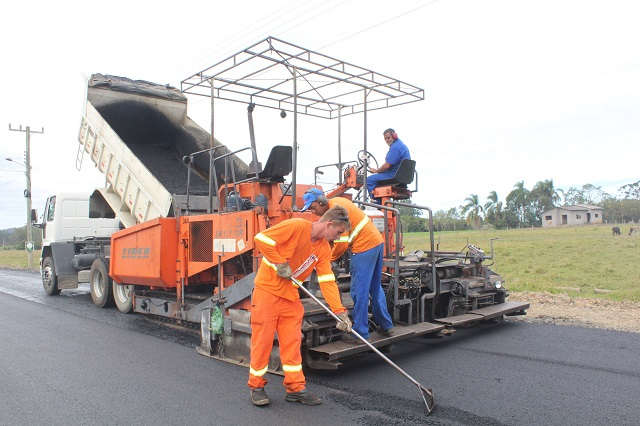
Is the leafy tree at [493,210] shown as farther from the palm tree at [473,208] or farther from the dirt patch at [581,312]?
the dirt patch at [581,312]

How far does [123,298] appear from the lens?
8.22 m

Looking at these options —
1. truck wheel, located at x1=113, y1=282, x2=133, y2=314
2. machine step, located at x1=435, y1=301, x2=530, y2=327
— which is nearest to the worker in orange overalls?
machine step, located at x1=435, y1=301, x2=530, y2=327

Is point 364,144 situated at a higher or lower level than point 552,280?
higher

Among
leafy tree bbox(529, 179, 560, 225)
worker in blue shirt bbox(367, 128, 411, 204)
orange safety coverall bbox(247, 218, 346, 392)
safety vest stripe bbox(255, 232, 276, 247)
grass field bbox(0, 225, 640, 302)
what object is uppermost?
leafy tree bbox(529, 179, 560, 225)

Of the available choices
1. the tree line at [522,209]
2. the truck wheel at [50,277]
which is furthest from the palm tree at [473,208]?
the truck wheel at [50,277]

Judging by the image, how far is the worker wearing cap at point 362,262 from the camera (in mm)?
4844

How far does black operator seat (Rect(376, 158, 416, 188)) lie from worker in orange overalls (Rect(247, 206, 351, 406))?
8.63 feet

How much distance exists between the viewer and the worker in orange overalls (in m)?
3.86

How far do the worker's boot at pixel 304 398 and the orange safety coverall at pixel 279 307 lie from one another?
4 cm

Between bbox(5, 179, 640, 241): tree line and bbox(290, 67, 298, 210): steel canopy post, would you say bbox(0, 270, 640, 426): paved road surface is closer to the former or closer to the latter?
bbox(290, 67, 298, 210): steel canopy post

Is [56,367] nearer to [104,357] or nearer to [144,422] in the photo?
[104,357]

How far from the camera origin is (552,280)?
548 inches

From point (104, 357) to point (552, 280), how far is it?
12091mm

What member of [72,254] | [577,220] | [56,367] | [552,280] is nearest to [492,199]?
[577,220]
